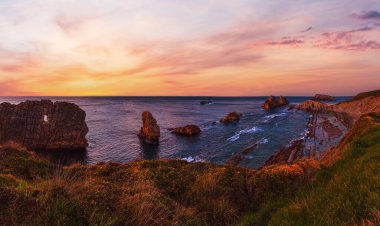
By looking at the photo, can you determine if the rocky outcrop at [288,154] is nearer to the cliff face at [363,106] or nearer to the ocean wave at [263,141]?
the ocean wave at [263,141]

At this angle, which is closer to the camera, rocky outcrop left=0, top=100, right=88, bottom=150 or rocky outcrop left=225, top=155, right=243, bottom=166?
rocky outcrop left=225, top=155, right=243, bottom=166

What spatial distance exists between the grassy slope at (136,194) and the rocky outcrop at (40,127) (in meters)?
43.0

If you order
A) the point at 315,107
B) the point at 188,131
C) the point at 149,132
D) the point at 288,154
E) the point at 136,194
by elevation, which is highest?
the point at 136,194

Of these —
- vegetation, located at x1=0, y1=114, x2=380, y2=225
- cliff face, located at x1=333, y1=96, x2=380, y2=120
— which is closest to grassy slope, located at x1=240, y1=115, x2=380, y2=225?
vegetation, located at x1=0, y1=114, x2=380, y2=225

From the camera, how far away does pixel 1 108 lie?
51375 millimetres

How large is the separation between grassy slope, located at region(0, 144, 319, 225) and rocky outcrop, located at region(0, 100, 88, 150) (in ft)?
141

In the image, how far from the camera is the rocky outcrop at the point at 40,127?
50.6m

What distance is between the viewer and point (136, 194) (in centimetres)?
618

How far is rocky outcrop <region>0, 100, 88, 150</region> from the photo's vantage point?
166ft

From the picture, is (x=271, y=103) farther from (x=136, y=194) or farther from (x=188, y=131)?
(x=136, y=194)

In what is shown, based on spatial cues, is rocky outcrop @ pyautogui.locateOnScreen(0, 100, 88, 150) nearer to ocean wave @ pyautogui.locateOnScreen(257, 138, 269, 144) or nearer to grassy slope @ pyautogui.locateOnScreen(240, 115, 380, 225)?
ocean wave @ pyautogui.locateOnScreen(257, 138, 269, 144)

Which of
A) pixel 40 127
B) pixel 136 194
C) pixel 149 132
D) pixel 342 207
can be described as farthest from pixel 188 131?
pixel 342 207

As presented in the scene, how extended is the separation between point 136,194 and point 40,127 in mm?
55423

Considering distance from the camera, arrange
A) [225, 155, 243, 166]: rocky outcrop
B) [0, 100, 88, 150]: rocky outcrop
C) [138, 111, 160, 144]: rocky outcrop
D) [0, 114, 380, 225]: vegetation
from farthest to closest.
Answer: [138, 111, 160, 144]: rocky outcrop → [0, 100, 88, 150]: rocky outcrop → [225, 155, 243, 166]: rocky outcrop → [0, 114, 380, 225]: vegetation
